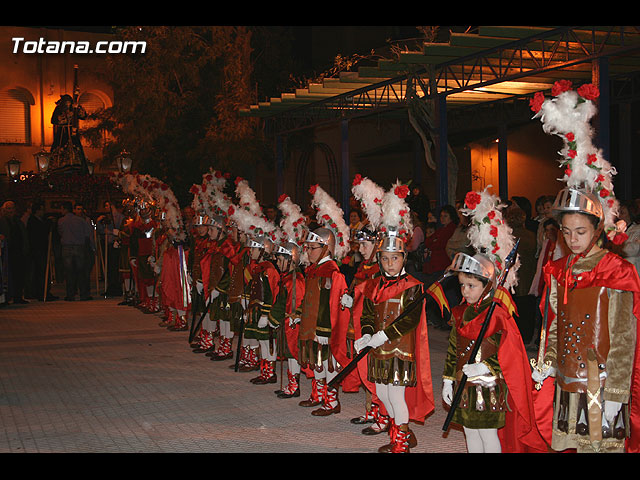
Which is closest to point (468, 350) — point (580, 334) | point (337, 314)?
point (580, 334)

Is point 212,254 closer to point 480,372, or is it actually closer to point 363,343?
point 363,343

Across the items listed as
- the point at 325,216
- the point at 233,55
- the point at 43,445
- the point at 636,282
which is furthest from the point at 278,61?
the point at 636,282

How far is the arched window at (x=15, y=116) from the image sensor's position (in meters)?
30.3

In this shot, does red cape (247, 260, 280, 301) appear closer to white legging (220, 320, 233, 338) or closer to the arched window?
white legging (220, 320, 233, 338)

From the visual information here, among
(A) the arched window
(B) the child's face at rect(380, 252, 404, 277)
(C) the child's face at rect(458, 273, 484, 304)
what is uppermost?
(A) the arched window

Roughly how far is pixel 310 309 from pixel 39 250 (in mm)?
12117

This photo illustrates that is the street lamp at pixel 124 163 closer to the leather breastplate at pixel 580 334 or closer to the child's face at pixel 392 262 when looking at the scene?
the child's face at pixel 392 262

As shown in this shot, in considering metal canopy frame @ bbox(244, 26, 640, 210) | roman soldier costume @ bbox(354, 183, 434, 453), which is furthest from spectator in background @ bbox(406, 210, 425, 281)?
roman soldier costume @ bbox(354, 183, 434, 453)

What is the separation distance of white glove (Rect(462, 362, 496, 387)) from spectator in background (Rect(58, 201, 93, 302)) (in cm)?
1425

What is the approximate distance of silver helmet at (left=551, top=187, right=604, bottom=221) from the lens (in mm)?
4418

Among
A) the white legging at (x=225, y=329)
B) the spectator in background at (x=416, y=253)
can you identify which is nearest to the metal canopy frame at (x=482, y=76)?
the spectator in background at (x=416, y=253)

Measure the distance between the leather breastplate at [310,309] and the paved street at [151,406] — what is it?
81 cm

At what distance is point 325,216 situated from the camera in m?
7.62

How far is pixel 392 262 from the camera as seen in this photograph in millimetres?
6000
